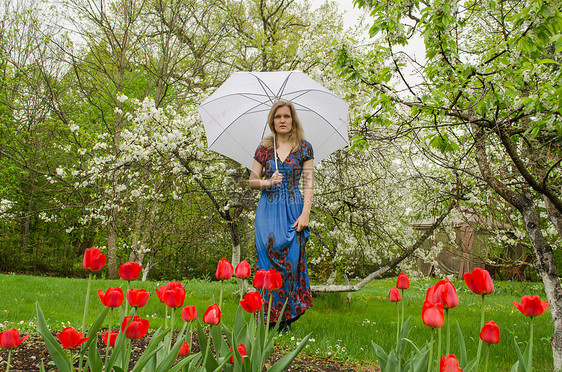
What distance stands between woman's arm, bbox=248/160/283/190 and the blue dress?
10 cm

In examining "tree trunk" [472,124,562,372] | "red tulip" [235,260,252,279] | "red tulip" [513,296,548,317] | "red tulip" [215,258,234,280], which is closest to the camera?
"red tulip" [513,296,548,317]

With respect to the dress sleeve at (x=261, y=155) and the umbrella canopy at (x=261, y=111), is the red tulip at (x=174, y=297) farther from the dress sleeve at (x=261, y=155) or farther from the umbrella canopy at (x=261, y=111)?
the umbrella canopy at (x=261, y=111)

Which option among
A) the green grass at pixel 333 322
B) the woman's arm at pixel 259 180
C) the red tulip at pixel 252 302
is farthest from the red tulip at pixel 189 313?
the woman's arm at pixel 259 180

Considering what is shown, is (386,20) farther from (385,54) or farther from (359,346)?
(359,346)

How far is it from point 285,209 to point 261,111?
49.3 inches

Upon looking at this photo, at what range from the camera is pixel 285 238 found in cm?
340

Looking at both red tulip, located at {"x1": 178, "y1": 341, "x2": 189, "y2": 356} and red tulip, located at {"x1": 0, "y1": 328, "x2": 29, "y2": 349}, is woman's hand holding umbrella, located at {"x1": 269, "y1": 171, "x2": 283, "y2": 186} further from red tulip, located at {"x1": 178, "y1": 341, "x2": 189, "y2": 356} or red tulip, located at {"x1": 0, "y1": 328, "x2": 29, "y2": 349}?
red tulip, located at {"x1": 0, "y1": 328, "x2": 29, "y2": 349}

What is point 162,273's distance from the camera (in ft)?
42.4

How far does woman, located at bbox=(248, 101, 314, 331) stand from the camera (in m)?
3.43

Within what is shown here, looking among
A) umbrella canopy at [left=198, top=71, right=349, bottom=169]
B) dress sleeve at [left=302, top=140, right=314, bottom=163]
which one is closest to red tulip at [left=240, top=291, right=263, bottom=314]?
dress sleeve at [left=302, top=140, right=314, bottom=163]

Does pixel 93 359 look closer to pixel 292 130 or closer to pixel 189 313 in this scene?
pixel 189 313

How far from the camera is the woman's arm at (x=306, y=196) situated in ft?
11.2

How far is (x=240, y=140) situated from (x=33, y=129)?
10.8 meters

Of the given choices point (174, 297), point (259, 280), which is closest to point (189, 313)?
point (174, 297)
